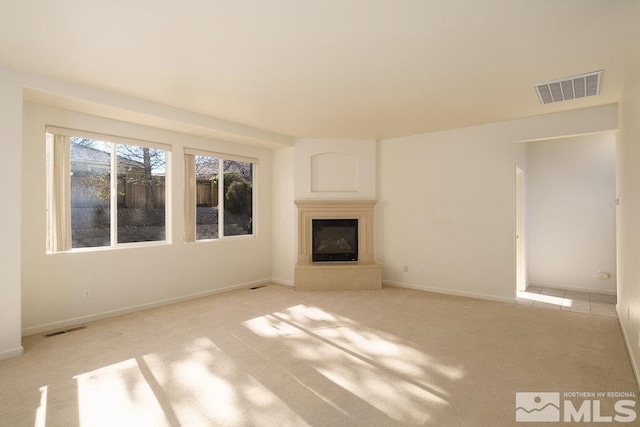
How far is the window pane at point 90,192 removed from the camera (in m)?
4.14

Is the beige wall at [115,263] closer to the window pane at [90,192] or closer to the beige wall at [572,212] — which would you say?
the window pane at [90,192]

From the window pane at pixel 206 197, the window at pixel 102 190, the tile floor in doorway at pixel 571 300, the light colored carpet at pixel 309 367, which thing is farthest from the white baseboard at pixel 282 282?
the tile floor in doorway at pixel 571 300

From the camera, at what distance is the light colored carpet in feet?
7.42

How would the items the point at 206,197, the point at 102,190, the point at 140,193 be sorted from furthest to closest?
the point at 206,197 < the point at 140,193 < the point at 102,190

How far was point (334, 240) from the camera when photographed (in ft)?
20.4

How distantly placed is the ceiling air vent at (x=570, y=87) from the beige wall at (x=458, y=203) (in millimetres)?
785

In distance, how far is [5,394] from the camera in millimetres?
2480

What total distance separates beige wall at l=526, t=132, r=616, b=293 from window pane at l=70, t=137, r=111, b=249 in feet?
22.0

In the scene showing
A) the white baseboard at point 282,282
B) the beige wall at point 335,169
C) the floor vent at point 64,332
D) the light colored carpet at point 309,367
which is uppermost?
the beige wall at point 335,169

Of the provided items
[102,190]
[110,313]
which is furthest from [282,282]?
[102,190]

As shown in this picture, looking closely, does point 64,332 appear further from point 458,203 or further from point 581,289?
point 581,289

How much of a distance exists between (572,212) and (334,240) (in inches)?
160

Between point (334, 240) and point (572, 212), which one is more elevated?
point (572, 212)

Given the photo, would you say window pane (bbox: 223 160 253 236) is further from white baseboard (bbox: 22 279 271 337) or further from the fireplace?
the fireplace
